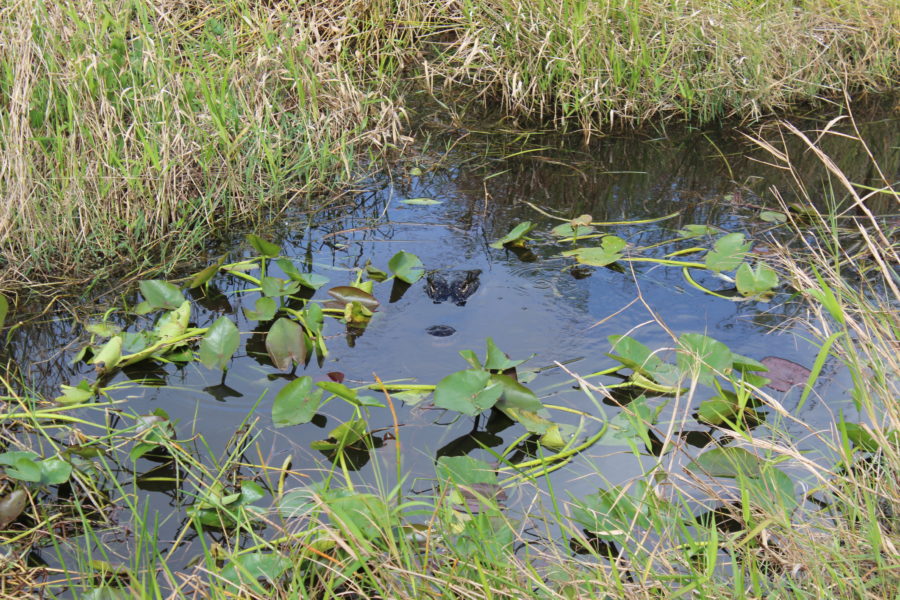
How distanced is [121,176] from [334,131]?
37.4 inches

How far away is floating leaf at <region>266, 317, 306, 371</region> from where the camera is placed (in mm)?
2088

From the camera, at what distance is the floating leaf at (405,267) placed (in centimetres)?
250

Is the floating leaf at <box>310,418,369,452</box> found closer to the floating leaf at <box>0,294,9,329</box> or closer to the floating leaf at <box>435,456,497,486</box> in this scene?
the floating leaf at <box>435,456,497,486</box>

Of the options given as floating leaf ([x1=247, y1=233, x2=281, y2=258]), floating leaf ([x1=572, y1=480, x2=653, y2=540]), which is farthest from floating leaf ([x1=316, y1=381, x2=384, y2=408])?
floating leaf ([x1=247, y1=233, x2=281, y2=258])

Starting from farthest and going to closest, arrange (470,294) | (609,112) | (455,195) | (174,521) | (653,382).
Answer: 1. (609,112)
2. (455,195)
3. (470,294)
4. (653,382)
5. (174,521)

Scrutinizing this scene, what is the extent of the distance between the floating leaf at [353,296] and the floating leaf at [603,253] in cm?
71

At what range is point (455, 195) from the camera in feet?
10.4

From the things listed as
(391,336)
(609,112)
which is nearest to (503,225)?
(391,336)

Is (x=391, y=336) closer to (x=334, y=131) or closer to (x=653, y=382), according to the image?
(x=653, y=382)

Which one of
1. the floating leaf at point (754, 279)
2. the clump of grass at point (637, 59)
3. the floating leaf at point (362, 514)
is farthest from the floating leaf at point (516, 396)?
the clump of grass at point (637, 59)

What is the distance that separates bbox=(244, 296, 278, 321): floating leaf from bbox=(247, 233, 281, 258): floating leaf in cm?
24

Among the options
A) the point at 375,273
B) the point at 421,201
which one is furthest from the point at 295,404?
the point at 421,201

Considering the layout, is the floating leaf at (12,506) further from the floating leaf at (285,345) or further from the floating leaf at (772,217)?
the floating leaf at (772,217)

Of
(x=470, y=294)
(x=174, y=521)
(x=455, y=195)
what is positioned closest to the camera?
(x=174, y=521)
